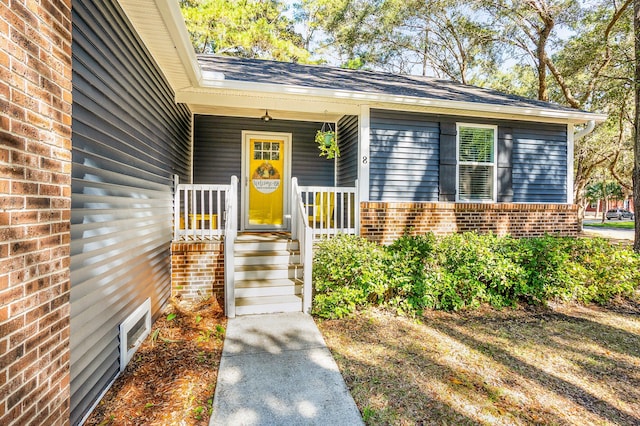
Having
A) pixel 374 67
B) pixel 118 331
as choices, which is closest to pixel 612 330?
pixel 118 331

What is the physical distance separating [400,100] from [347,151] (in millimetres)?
1374

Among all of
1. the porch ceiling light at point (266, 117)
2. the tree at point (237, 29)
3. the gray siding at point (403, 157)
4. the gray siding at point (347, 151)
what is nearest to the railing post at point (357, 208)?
the gray siding at point (403, 157)

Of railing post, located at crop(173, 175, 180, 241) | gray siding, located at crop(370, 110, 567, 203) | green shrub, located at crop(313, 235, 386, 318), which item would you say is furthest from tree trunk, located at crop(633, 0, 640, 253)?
railing post, located at crop(173, 175, 180, 241)

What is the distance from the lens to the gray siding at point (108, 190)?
218 centimetres

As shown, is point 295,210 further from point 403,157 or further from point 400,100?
point 400,100

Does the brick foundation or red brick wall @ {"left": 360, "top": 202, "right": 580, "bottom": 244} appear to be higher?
red brick wall @ {"left": 360, "top": 202, "right": 580, "bottom": 244}

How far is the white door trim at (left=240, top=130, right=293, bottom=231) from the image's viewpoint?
21.8ft

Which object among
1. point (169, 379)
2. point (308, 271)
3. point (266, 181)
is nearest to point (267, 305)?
point (308, 271)

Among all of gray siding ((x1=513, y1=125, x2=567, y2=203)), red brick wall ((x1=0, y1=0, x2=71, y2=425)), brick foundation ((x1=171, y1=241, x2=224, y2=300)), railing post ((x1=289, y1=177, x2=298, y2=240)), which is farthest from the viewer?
gray siding ((x1=513, y1=125, x2=567, y2=203))

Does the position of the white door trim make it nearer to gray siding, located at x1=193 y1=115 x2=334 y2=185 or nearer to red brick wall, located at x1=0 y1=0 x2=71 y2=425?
gray siding, located at x1=193 y1=115 x2=334 y2=185

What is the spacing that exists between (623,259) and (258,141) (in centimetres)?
654

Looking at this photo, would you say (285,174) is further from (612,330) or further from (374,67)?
(374,67)

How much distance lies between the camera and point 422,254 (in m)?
4.55

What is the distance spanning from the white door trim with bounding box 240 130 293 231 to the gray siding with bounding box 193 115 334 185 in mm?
79
